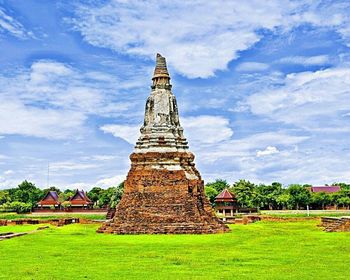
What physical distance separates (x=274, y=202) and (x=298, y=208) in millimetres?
3060

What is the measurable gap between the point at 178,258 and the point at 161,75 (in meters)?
17.6

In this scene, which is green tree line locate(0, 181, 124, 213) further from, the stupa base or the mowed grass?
the mowed grass

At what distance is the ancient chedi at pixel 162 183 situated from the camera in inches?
1119

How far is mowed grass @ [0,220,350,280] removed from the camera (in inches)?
544

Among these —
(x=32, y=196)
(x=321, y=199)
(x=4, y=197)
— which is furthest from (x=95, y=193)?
(x=321, y=199)

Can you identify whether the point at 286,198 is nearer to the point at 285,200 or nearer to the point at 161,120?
the point at 285,200

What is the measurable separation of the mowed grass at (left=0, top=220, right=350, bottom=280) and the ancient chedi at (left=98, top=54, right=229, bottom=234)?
3.69 metres

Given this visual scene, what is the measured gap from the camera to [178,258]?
16.7 meters

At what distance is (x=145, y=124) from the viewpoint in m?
32.3

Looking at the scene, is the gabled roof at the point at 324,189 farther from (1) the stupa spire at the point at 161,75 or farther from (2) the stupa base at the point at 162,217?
(2) the stupa base at the point at 162,217

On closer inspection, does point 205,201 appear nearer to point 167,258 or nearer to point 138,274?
point 167,258

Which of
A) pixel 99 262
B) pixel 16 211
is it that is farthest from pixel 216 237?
pixel 16 211

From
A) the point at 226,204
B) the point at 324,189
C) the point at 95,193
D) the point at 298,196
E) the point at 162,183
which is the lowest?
the point at 226,204

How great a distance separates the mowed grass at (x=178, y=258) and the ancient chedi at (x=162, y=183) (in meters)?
3.69
